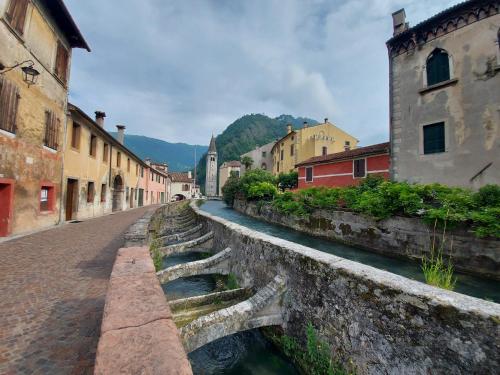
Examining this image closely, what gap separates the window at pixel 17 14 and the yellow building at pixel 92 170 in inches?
161

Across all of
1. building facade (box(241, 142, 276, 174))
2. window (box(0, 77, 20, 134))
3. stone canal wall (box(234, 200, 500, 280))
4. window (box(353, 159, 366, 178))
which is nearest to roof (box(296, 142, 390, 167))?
window (box(353, 159, 366, 178))

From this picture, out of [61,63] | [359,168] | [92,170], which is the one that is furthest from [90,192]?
[359,168]

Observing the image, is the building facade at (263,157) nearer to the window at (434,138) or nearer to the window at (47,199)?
the window at (434,138)

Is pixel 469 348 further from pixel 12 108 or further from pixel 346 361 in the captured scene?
pixel 12 108

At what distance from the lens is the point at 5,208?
26.2 ft

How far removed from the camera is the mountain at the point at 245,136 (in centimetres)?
8912

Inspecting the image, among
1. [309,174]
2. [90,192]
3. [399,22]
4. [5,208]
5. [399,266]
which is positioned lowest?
[399,266]

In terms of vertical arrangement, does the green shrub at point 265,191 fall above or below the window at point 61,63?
below

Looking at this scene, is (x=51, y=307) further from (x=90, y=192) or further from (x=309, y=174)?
(x=309, y=174)

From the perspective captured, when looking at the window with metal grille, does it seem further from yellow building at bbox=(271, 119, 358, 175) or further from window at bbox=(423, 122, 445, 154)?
yellow building at bbox=(271, 119, 358, 175)

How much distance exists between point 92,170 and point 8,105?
749 centimetres

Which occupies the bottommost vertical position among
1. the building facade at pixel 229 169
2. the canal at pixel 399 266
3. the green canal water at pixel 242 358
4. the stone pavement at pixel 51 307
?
the green canal water at pixel 242 358

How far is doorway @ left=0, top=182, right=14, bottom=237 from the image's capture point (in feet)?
26.0

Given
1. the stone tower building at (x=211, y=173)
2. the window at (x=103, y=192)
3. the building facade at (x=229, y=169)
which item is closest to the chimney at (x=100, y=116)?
the window at (x=103, y=192)
